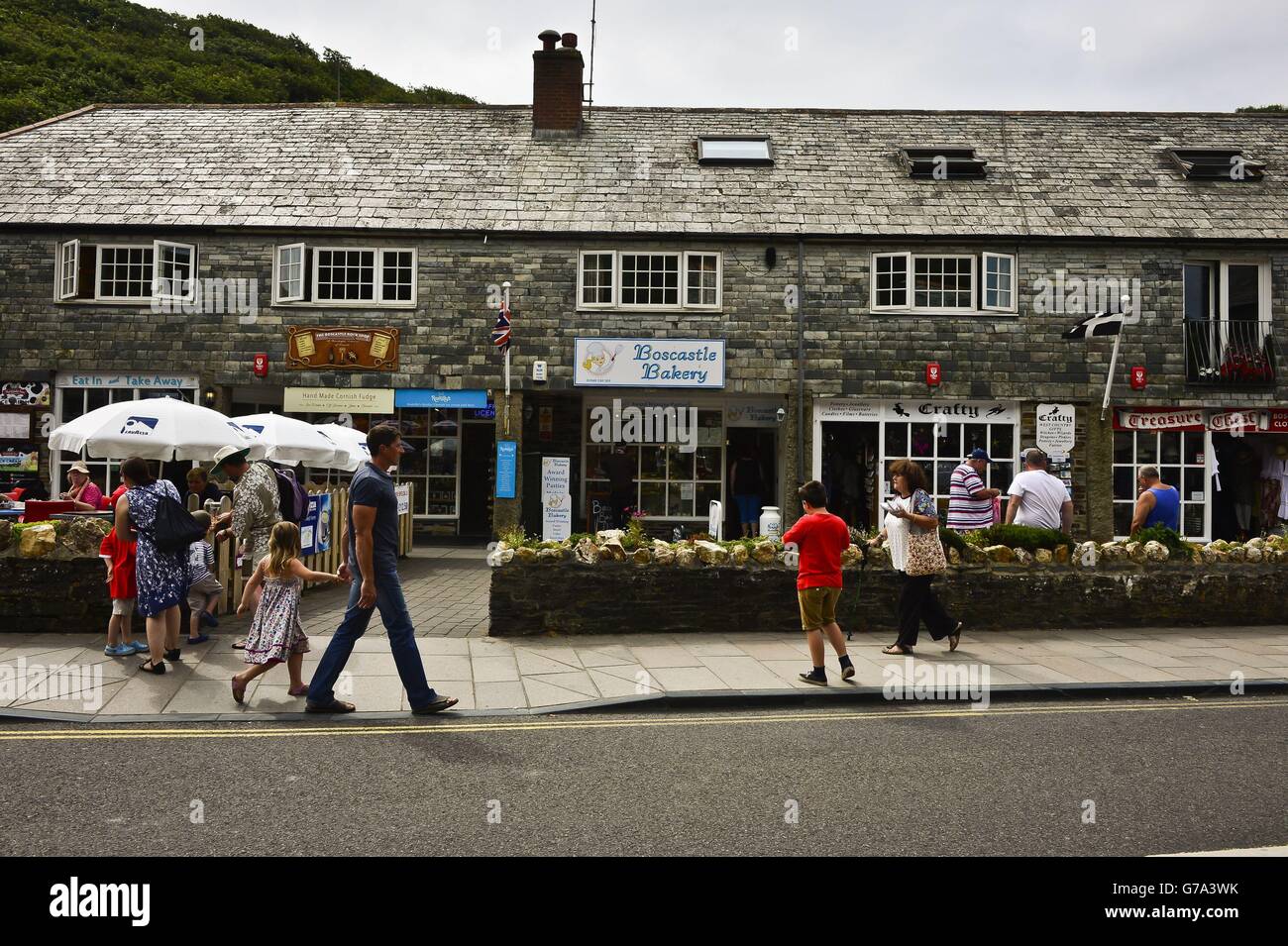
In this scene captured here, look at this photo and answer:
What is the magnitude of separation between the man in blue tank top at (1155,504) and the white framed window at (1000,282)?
734 centimetres

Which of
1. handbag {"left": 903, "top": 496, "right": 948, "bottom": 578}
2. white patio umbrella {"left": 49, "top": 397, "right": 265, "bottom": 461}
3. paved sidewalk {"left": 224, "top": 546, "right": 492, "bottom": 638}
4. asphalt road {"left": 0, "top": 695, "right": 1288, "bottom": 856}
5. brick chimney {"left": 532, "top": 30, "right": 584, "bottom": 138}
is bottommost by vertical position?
asphalt road {"left": 0, "top": 695, "right": 1288, "bottom": 856}

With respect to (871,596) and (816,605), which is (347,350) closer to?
(871,596)

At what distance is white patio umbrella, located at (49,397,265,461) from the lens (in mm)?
9789

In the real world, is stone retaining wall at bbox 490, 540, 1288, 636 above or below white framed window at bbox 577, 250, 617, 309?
below

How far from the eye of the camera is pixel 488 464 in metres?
19.5

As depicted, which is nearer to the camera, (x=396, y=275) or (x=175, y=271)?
(x=175, y=271)

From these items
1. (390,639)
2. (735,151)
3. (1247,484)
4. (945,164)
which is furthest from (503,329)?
(1247,484)

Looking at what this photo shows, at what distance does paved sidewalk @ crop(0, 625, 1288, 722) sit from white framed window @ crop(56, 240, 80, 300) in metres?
11.2

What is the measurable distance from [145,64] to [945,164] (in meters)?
49.2

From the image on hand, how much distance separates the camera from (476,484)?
19.4m

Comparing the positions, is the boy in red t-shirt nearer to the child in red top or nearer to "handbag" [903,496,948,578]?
"handbag" [903,496,948,578]

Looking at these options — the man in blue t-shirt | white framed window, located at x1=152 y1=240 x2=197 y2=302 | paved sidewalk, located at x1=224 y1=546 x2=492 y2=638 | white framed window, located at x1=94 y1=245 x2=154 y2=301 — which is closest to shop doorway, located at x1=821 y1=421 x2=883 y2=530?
paved sidewalk, located at x1=224 y1=546 x2=492 y2=638

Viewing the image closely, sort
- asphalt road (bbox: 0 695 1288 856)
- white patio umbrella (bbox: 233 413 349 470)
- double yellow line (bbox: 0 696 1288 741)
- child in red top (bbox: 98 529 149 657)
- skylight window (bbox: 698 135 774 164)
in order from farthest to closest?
skylight window (bbox: 698 135 774 164), white patio umbrella (bbox: 233 413 349 470), child in red top (bbox: 98 529 149 657), double yellow line (bbox: 0 696 1288 741), asphalt road (bbox: 0 695 1288 856)
